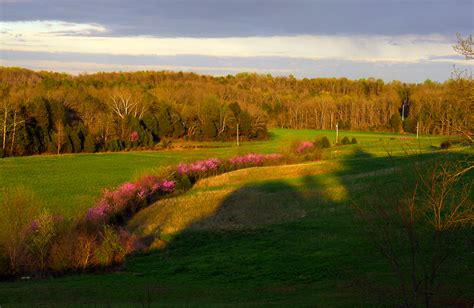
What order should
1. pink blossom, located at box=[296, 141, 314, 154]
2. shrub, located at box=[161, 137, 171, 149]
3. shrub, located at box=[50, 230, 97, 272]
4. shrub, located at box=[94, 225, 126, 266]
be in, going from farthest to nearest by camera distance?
shrub, located at box=[161, 137, 171, 149]
pink blossom, located at box=[296, 141, 314, 154]
shrub, located at box=[94, 225, 126, 266]
shrub, located at box=[50, 230, 97, 272]

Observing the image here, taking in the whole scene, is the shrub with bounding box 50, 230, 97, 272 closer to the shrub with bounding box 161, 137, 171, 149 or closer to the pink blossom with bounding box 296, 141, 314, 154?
the pink blossom with bounding box 296, 141, 314, 154

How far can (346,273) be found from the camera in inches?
755

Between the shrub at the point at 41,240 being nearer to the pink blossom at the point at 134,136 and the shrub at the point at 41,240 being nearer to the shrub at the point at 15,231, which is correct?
the shrub at the point at 15,231

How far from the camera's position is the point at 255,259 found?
929 inches

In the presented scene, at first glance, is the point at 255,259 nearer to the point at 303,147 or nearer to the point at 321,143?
the point at 303,147

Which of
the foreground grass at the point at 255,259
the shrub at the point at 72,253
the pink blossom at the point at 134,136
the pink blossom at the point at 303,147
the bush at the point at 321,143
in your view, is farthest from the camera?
the pink blossom at the point at 134,136

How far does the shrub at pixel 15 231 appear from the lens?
24.1m

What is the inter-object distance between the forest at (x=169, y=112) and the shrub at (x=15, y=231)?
103 feet

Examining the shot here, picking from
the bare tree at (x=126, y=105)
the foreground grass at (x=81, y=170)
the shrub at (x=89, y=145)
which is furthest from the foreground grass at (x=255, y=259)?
the bare tree at (x=126, y=105)

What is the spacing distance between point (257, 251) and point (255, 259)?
1478mm

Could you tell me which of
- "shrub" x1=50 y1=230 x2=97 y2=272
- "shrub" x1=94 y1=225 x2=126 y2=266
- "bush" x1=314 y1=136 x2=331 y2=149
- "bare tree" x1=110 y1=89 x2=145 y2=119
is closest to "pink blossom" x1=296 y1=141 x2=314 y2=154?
"bush" x1=314 y1=136 x2=331 y2=149

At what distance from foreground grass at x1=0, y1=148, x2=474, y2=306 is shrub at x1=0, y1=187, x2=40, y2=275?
2.29 metres

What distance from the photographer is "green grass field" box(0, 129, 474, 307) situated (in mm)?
16719

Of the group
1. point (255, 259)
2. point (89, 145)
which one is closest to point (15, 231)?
point (255, 259)
